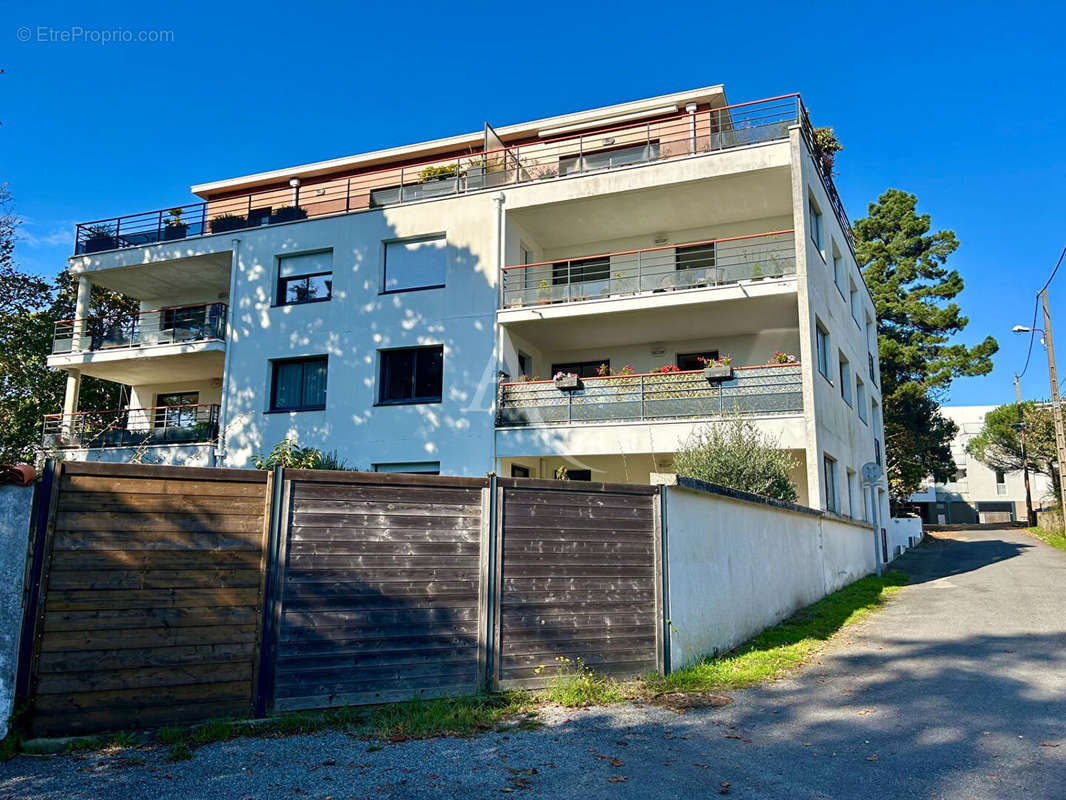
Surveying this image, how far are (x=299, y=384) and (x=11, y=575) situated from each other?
15080 mm

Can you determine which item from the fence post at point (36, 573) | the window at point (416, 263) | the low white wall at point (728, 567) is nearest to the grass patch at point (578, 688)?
the low white wall at point (728, 567)

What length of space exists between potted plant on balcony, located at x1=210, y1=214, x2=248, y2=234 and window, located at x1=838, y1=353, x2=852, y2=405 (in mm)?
16927

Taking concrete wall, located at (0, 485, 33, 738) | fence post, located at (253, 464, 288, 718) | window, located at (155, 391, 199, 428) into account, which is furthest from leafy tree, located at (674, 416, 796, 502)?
window, located at (155, 391, 199, 428)

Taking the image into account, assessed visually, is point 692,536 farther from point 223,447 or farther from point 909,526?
point 909,526

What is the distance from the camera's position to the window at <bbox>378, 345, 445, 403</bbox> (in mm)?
18859

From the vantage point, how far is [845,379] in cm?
2178

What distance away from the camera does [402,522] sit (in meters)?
6.68

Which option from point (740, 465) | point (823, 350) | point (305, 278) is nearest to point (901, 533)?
point (823, 350)

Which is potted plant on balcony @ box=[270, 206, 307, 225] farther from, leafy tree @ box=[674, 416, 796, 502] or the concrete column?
leafy tree @ box=[674, 416, 796, 502]

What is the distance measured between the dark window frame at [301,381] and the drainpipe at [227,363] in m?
1.30

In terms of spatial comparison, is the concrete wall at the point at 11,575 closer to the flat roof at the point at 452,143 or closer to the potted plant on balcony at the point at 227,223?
the potted plant on balcony at the point at 227,223

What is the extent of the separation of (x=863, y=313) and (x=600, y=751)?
24.9 m

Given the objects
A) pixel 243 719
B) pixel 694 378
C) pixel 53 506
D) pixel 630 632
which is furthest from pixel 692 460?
pixel 53 506

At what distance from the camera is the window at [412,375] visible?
18.9 metres
